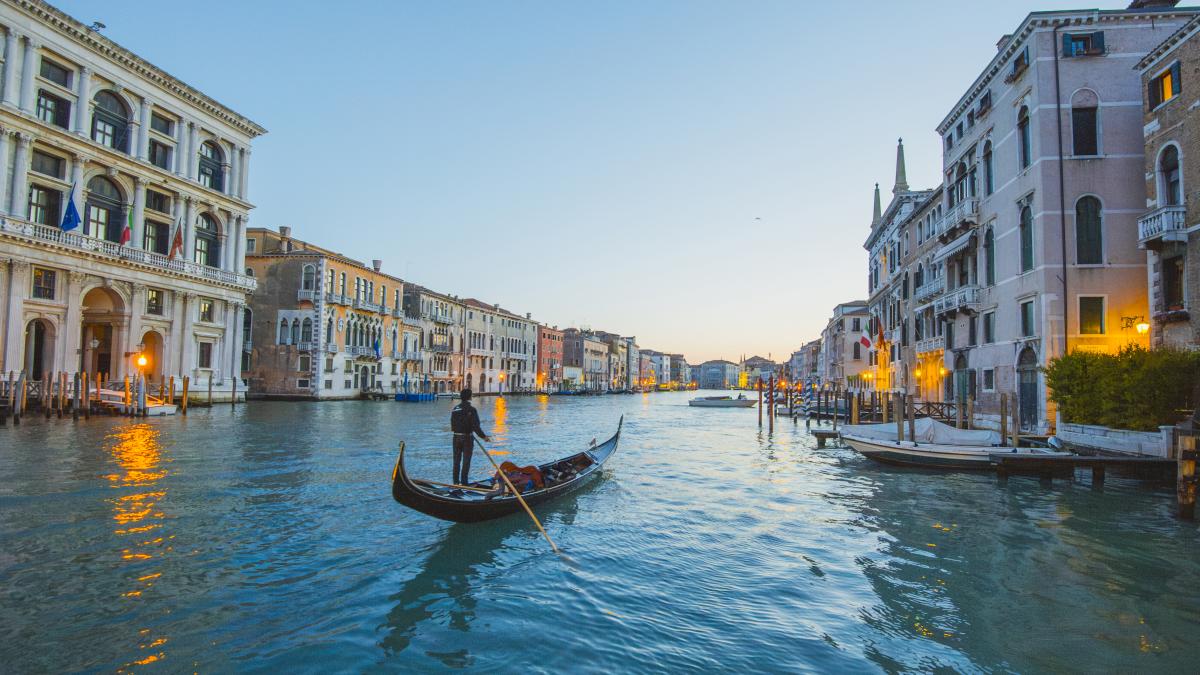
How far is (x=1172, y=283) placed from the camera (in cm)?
1347

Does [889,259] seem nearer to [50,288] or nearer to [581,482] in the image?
[581,482]

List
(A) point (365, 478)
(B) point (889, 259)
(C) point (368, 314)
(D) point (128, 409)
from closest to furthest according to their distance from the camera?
(A) point (365, 478), (D) point (128, 409), (B) point (889, 259), (C) point (368, 314)

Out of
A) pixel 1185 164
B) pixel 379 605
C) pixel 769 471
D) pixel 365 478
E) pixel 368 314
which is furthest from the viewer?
pixel 368 314

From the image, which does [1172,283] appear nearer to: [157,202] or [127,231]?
[127,231]

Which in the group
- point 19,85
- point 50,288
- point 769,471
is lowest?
point 769,471

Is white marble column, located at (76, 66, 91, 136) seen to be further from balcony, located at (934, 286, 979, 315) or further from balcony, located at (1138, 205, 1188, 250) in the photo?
balcony, located at (1138, 205, 1188, 250)

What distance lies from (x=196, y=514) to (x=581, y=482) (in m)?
5.17

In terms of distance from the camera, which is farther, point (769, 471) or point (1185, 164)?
point (769, 471)

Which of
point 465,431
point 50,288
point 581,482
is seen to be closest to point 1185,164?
point 581,482

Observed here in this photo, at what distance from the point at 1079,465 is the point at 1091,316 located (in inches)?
269

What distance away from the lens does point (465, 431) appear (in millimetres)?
8383

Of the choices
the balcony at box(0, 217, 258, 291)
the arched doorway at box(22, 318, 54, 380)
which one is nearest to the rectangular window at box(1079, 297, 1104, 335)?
the balcony at box(0, 217, 258, 291)

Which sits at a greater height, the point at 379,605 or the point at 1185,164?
the point at 1185,164

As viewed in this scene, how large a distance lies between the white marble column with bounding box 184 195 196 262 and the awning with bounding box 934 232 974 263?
101 feet
